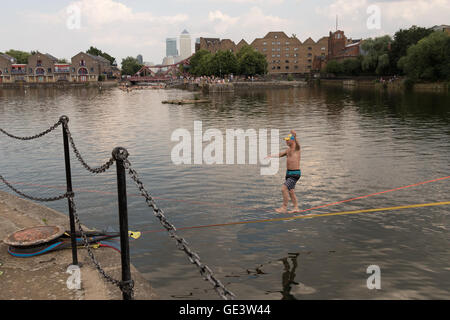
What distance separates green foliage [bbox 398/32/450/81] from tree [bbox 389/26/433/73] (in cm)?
1355

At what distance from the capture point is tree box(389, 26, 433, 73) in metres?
93.6

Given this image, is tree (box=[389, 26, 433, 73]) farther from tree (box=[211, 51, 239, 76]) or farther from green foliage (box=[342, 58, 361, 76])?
tree (box=[211, 51, 239, 76])

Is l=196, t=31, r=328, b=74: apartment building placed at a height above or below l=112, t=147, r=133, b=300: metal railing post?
above

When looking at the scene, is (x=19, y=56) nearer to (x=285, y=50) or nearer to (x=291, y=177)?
(x=285, y=50)

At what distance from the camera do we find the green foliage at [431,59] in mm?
74500

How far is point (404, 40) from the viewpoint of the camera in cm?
9512

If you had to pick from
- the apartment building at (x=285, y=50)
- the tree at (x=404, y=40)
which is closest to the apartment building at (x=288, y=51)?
the apartment building at (x=285, y=50)

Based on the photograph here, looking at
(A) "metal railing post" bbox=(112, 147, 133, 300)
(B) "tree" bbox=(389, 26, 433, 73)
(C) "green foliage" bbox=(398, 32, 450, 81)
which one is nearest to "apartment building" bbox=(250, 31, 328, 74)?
(B) "tree" bbox=(389, 26, 433, 73)

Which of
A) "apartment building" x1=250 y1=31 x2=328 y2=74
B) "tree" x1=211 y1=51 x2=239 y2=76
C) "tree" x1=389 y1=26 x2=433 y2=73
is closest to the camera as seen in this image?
"tree" x1=389 y1=26 x2=433 y2=73

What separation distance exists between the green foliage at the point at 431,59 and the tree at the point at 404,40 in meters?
13.6

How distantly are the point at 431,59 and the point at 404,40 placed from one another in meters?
19.9

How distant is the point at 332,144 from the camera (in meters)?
25.0

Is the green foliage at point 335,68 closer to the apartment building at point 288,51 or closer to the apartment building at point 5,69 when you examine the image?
the apartment building at point 288,51
